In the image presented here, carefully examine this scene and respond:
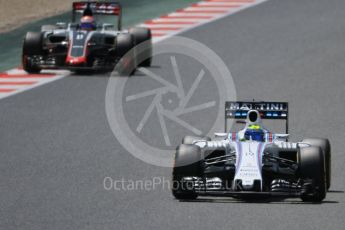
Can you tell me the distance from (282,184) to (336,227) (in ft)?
4.97

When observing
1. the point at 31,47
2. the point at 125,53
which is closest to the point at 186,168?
the point at 125,53

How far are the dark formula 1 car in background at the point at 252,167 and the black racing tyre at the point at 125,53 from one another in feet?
38.0

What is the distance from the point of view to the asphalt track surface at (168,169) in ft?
56.5

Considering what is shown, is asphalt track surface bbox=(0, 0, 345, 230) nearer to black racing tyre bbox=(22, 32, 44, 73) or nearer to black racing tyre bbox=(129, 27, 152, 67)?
black racing tyre bbox=(129, 27, 152, 67)

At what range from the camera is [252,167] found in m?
17.8

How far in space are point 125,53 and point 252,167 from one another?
43.1 feet

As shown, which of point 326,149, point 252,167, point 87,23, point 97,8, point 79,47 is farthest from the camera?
point 97,8

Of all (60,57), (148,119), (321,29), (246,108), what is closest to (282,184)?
(246,108)

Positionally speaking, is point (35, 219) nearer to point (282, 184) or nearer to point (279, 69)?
point (282, 184)

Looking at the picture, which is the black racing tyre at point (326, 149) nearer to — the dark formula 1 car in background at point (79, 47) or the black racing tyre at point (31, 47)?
the dark formula 1 car in background at point (79, 47)

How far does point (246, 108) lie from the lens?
19.3 metres

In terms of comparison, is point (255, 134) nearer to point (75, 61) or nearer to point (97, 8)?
point (75, 61)

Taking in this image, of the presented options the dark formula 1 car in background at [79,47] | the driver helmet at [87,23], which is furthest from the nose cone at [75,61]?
the driver helmet at [87,23]

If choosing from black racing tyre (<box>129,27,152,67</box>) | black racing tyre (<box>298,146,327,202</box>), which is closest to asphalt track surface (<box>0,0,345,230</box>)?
black racing tyre (<box>298,146,327,202</box>)
